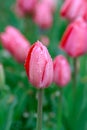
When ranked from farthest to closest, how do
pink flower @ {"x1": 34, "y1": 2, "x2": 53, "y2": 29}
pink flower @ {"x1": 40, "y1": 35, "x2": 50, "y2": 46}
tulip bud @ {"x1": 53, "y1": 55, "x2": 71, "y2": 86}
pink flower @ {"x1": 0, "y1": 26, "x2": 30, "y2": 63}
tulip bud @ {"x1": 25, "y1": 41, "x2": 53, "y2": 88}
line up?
pink flower @ {"x1": 34, "y1": 2, "x2": 53, "y2": 29}, pink flower @ {"x1": 40, "y1": 35, "x2": 50, "y2": 46}, pink flower @ {"x1": 0, "y1": 26, "x2": 30, "y2": 63}, tulip bud @ {"x1": 53, "y1": 55, "x2": 71, "y2": 86}, tulip bud @ {"x1": 25, "y1": 41, "x2": 53, "y2": 88}

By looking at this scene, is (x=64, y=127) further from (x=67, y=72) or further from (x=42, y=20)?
(x=42, y=20)

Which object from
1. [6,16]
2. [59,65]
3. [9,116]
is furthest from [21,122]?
[6,16]

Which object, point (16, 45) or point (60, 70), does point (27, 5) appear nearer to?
point (16, 45)

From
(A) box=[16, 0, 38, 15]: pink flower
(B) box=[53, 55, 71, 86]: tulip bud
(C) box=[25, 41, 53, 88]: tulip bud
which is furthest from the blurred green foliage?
(A) box=[16, 0, 38, 15]: pink flower

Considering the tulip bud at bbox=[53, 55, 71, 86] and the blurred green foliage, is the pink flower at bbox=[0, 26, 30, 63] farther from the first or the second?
the tulip bud at bbox=[53, 55, 71, 86]

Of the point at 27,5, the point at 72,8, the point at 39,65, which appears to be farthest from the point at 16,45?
the point at 27,5
